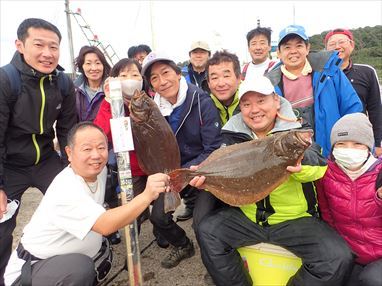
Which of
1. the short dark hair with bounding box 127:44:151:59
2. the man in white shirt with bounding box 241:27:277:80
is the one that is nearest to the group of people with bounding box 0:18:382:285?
the man in white shirt with bounding box 241:27:277:80

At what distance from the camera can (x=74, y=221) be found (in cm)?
240

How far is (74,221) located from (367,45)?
169 feet

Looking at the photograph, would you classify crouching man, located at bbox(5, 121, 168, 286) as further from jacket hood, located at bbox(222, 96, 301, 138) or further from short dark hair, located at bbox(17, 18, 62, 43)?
short dark hair, located at bbox(17, 18, 62, 43)

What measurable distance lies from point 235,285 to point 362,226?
1120 mm

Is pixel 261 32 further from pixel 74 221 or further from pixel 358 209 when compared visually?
pixel 74 221

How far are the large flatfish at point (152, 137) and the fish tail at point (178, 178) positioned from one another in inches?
17.6

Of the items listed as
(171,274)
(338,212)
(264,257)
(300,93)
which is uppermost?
(300,93)

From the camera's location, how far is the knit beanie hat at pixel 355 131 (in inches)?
99.2

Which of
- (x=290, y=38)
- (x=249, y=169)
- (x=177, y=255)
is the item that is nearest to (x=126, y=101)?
(x=249, y=169)

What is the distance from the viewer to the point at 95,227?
2.38 meters

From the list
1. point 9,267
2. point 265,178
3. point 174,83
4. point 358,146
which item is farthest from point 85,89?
point 358,146

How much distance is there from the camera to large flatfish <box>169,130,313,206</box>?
7.97 feet

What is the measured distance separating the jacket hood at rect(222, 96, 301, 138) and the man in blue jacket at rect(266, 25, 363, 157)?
0.54 metres

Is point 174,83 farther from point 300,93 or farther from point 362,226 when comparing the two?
point 362,226
